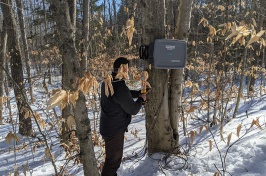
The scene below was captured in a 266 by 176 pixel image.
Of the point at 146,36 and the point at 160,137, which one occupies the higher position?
the point at 146,36

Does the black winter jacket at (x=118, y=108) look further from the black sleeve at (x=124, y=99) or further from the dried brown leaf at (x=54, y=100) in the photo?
the dried brown leaf at (x=54, y=100)

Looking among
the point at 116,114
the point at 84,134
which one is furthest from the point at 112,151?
the point at 84,134

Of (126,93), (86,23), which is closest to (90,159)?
(126,93)

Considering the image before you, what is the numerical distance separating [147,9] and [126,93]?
1.16 metres

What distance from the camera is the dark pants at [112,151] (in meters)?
2.91

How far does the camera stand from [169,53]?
2.80 meters

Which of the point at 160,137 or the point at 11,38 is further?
the point at 11,38

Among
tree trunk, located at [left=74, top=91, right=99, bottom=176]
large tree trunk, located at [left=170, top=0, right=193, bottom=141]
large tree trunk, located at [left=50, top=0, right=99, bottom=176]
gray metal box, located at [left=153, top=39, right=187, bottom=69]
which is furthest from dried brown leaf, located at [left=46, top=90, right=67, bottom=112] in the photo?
large tree trunk, located at [left=170, top=0, right=193, bottom=141]

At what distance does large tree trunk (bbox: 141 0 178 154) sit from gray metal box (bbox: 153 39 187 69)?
376 mm

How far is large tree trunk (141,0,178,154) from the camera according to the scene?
3096 mm

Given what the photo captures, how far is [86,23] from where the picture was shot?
5906mm

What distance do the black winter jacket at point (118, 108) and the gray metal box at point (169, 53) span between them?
47 cm

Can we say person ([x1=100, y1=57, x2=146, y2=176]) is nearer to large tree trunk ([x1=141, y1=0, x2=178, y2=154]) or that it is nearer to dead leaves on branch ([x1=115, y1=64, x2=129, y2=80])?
large tree trunk ([x1=141, y1=0, x2=178, y2=154])

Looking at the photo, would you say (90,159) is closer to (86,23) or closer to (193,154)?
(193,154)
